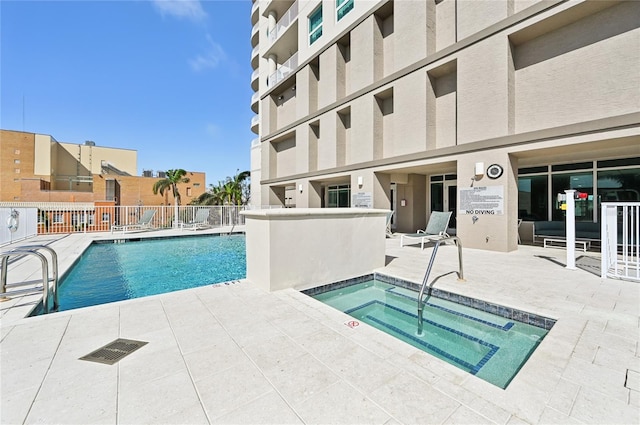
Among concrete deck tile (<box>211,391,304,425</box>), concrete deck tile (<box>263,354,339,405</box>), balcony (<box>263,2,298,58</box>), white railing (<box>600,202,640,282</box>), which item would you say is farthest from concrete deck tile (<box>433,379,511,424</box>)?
balcony (<box>263,2,298,58</box>)

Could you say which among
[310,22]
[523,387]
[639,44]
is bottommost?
[523,387]

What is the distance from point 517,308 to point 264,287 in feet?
11.1

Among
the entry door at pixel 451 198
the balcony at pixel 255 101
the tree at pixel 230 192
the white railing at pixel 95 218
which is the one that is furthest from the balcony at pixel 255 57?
the entry door at pixel 451 198

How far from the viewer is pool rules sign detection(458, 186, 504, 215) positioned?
7.74 metres

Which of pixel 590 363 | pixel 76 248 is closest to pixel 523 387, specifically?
pixel 590 363

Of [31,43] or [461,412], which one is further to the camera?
[31,43]

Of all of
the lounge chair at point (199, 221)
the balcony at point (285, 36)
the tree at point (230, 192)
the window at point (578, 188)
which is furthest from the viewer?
the tree at point (230, 192)

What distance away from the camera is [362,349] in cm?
237

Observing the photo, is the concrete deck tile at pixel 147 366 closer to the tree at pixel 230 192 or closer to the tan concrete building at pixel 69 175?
the tree at pixel 230 192

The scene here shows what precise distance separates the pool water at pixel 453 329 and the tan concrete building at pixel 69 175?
101ft

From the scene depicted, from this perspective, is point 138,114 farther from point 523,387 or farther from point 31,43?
point 523,387

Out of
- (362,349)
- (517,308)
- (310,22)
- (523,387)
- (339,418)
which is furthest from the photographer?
(310,22)

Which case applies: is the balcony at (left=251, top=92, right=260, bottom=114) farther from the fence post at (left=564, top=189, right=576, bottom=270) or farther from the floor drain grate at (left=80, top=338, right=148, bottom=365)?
the floor drain grate at (left=80, top=338, right=148, bottom=365)

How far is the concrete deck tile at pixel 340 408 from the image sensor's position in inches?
61.8
